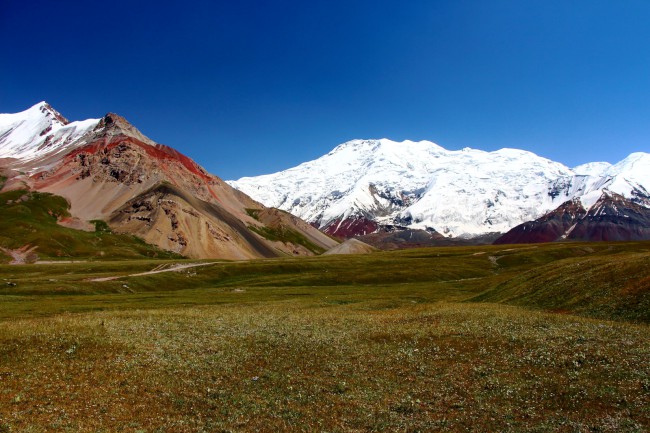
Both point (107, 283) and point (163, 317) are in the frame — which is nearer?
point (163, 317)

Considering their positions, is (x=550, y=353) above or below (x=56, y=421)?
above

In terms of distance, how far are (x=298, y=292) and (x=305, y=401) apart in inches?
2985

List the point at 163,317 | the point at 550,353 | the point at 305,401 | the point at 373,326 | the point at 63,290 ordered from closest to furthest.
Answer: the point at 305,401 → the point at 550,353 → the point at 373,326 → the point at 163,317 → the point at 63,290

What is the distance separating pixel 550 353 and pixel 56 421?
31568mm

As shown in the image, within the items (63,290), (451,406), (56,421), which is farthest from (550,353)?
(63,290)

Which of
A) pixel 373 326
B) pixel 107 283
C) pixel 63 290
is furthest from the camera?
pixel 107 283

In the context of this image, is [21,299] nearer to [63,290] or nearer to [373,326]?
[63,290]

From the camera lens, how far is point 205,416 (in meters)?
25.2

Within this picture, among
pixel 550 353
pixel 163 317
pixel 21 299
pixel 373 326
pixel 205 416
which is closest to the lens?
pixel 205 416

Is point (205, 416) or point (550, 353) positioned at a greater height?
point (550, 353)

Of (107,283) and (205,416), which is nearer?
(205,416)

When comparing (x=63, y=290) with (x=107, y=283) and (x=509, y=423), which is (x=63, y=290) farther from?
(x=509, y=423)

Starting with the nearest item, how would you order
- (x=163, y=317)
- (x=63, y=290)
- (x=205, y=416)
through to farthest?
(x=205, y=416), (x=163, y=317), (x=63, y=290)

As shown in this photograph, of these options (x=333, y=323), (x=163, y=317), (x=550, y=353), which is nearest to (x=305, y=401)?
(x=550, y=353)
